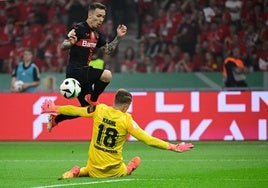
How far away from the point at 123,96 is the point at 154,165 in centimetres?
305

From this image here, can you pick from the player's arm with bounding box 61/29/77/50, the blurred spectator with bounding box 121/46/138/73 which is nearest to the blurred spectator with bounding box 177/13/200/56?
the blurred spectator with bounding box 121/46/138/73

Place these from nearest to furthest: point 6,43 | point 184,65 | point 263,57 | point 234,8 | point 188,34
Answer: point 263,57
point 184,65
point 188,34
point 234,8
point 6,43

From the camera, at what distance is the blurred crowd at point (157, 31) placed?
24.8 metres

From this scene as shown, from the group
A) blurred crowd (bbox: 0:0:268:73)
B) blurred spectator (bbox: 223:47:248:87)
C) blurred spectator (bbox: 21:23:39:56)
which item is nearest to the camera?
blurred spectator (bbox: 223:47:248:87)

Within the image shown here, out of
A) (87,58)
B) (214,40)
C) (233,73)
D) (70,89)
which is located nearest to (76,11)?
(214,40)

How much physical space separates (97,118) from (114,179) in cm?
86

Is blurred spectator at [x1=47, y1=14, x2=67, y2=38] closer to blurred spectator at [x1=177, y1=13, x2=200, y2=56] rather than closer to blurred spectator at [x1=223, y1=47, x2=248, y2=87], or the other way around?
blurred spectator at [x1=177, y1=13, x2=200, y2=56]

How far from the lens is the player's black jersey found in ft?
46.0

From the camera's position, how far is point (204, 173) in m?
12.9

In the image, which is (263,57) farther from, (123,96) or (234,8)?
(123,96)

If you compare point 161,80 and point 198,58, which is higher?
point 198,58

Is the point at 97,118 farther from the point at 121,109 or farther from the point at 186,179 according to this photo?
the point at 186,179

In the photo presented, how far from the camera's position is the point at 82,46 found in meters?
14.1

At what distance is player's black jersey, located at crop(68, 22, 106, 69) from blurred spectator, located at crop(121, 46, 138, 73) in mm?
10765
